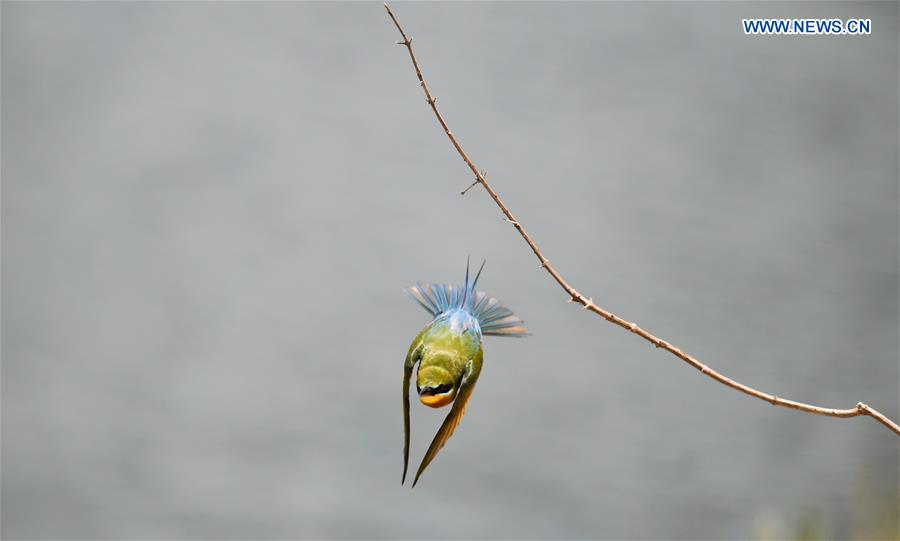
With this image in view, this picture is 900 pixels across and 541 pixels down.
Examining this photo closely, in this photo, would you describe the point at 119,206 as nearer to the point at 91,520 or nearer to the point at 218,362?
the point at 218,362

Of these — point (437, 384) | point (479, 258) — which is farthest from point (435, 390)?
point (479, 258)

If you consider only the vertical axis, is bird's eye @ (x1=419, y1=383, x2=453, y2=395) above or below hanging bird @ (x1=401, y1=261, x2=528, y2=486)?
below

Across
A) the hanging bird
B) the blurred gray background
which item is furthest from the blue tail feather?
the blurred gray background

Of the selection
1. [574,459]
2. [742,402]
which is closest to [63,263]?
[574,459]

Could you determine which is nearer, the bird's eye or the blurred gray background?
the bird's eye

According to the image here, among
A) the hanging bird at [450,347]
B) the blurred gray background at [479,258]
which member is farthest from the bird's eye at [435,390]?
the blurred gray background at [479,258]

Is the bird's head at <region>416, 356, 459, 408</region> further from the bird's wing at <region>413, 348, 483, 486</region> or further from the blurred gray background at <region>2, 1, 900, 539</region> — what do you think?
the blurred gray background at <region>2, 1, 900, 539</region>
